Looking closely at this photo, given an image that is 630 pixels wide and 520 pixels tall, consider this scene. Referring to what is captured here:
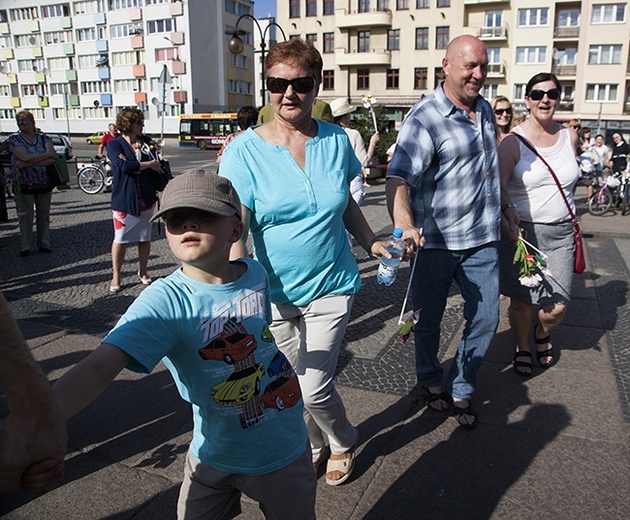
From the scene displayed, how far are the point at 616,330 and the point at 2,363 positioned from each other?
4.95 metres

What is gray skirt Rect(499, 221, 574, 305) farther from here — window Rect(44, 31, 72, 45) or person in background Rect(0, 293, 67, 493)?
window Rect(44, 31, 72, 45)

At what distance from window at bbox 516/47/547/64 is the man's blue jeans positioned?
54.9 metres

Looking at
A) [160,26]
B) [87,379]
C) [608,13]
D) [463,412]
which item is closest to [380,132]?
[463,412]

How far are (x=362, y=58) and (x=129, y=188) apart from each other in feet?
170

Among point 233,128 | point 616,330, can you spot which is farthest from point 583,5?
point 616,330

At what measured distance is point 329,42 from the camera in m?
57.1

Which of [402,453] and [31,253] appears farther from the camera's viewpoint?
[31,253]

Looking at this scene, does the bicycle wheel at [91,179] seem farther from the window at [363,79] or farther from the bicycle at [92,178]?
the window at [363,79]

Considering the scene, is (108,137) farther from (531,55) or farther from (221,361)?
(531,55)

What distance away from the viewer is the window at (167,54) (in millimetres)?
62531

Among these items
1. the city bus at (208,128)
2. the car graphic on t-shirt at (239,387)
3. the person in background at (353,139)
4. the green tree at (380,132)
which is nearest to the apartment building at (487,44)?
the city bus at (208,128)

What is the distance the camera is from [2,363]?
121 cm

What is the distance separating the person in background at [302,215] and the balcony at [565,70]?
56.1 meters

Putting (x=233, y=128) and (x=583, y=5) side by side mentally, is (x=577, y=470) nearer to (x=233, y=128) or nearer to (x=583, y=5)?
(x=233, y=128)
